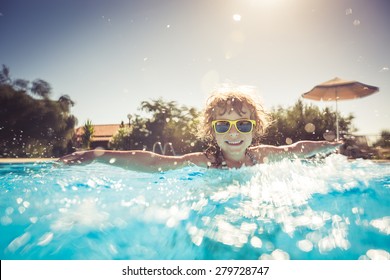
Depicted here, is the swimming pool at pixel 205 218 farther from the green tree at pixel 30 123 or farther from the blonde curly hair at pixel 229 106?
the green tree at pixel 30 123

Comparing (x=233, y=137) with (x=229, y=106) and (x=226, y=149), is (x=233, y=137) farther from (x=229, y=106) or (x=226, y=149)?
(x=229, y=106)

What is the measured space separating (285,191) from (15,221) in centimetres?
270

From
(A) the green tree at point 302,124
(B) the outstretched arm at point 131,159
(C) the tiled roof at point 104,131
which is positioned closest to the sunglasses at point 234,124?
(B) the outstretched arm at point 131,159

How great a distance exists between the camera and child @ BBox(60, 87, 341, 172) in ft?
9.09

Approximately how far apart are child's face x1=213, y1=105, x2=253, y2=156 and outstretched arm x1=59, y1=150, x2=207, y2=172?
1.69ft

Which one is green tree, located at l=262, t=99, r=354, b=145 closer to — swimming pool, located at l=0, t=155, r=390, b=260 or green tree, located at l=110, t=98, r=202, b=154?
green tree, located at l=110, t=98, r=202, b=154

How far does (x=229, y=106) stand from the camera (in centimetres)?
328

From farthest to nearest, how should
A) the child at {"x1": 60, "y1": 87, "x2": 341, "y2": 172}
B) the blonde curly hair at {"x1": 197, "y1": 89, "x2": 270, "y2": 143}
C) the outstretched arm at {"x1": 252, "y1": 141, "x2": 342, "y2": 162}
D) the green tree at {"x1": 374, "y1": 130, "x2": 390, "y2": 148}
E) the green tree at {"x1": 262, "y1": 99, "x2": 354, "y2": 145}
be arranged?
1. the green tree at {"x1": 262, "y1": 99, "x2": 354, "y2": 145}
2. the green tree at {"x1": 374, "y1": 130, "x2": 390, "y2": 148}
3. the outstretched arm at {"x1": 252, "y1": 141, "x2": 342, "y2": 162}
4. the blonde curly hair at {"x1": 197, "y1": 89, "x2": 270, "y2": 143}
5. the child at {"x1": 60, "y1": 87, "x2": 341, "y2": 172}

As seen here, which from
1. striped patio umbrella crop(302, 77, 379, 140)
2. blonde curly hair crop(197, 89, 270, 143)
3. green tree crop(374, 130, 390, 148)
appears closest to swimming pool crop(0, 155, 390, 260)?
blonde curly hair crop(197, 89, 270, 143)

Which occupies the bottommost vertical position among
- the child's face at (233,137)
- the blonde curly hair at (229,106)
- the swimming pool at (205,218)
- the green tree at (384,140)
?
the swimming pool at (205,218)

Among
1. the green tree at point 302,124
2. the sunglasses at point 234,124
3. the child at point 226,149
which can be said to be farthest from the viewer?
the green tree at point 302,124

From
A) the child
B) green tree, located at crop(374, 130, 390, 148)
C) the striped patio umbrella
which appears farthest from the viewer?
green tree, located at crop(374, 130, 390, 148)

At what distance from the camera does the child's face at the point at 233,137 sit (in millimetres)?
3115

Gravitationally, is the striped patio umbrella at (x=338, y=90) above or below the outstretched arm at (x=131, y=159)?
above
